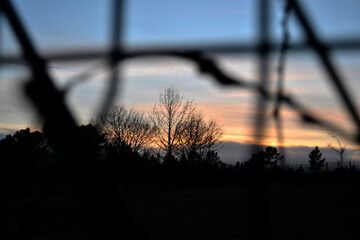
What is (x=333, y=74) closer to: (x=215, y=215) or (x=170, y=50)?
(x=170, y=50)

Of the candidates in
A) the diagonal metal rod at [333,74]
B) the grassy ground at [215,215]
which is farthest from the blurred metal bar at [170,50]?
the grassy ground at [215,215]

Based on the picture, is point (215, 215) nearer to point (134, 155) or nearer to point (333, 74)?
point (134, 155)

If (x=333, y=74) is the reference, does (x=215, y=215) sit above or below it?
below

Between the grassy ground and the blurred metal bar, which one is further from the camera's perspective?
the grassy ground

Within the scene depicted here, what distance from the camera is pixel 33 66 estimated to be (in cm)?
111

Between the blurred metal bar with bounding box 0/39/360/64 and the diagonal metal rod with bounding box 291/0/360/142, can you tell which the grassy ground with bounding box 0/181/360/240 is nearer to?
the blurred metal bar with bounding box 0/39/360/64

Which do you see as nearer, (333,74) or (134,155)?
(333,74)

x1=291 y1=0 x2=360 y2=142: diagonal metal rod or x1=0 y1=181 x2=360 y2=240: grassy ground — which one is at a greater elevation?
x1=291 y1=0 x2=360 y2=142: diagonal metal rod

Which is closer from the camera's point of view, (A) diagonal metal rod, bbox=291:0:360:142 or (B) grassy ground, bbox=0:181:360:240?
(A) diagonal metal rod, bbox=291:0:360:142

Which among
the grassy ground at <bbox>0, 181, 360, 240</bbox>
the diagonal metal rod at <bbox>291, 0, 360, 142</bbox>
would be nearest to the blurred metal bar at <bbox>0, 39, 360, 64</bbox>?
the diagonal metal rod at <bbox>291, 0, 360, 142</bbox>

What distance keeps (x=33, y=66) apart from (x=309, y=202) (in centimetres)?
2253

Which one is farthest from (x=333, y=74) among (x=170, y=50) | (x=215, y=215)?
(x=215, y=215)

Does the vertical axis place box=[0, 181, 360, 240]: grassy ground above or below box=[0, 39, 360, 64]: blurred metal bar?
below

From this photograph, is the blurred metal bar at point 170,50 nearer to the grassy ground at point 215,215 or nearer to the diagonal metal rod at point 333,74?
the diagonal metal rod at point 333,74
